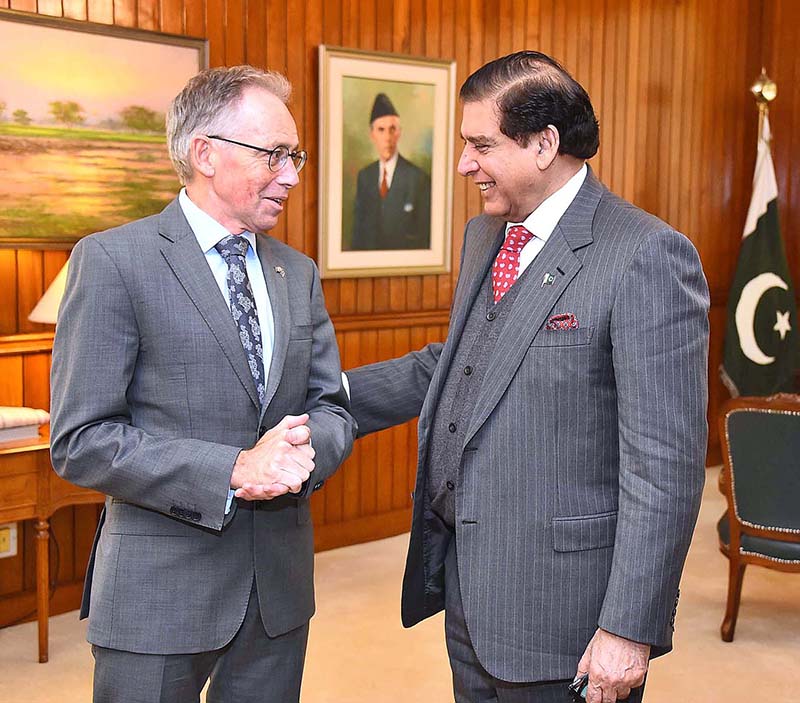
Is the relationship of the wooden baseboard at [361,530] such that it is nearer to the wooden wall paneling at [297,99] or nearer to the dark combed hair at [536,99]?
the wooden wall paneling at [297,99]

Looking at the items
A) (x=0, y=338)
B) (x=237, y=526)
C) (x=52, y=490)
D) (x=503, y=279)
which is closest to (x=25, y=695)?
(x=52, y=490)

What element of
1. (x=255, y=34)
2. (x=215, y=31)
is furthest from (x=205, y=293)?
(x=255, y=34)

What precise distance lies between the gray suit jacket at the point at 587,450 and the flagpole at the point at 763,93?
209 inches

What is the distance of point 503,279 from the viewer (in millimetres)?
2207

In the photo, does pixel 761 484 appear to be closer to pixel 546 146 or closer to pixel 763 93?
pixel 546 146

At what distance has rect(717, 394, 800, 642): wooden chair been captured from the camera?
4215 mm

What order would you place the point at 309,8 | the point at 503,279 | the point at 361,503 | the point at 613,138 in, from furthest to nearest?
the point at 613,138, the point at 361,503, the point at 309,8, the point at 503,279

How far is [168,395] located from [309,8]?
3394 millimetres

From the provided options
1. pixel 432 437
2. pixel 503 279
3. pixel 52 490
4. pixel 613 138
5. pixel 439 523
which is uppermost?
pixel 613 138

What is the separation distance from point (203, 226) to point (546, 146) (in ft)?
2.25

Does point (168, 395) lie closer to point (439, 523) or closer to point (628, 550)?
point (439, 523)

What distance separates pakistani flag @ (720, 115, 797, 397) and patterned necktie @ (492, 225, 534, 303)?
5143mm

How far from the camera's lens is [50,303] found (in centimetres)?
393

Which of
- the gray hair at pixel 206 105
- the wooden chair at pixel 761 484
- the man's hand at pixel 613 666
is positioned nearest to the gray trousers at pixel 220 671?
the man's hand at pixel 613 666
